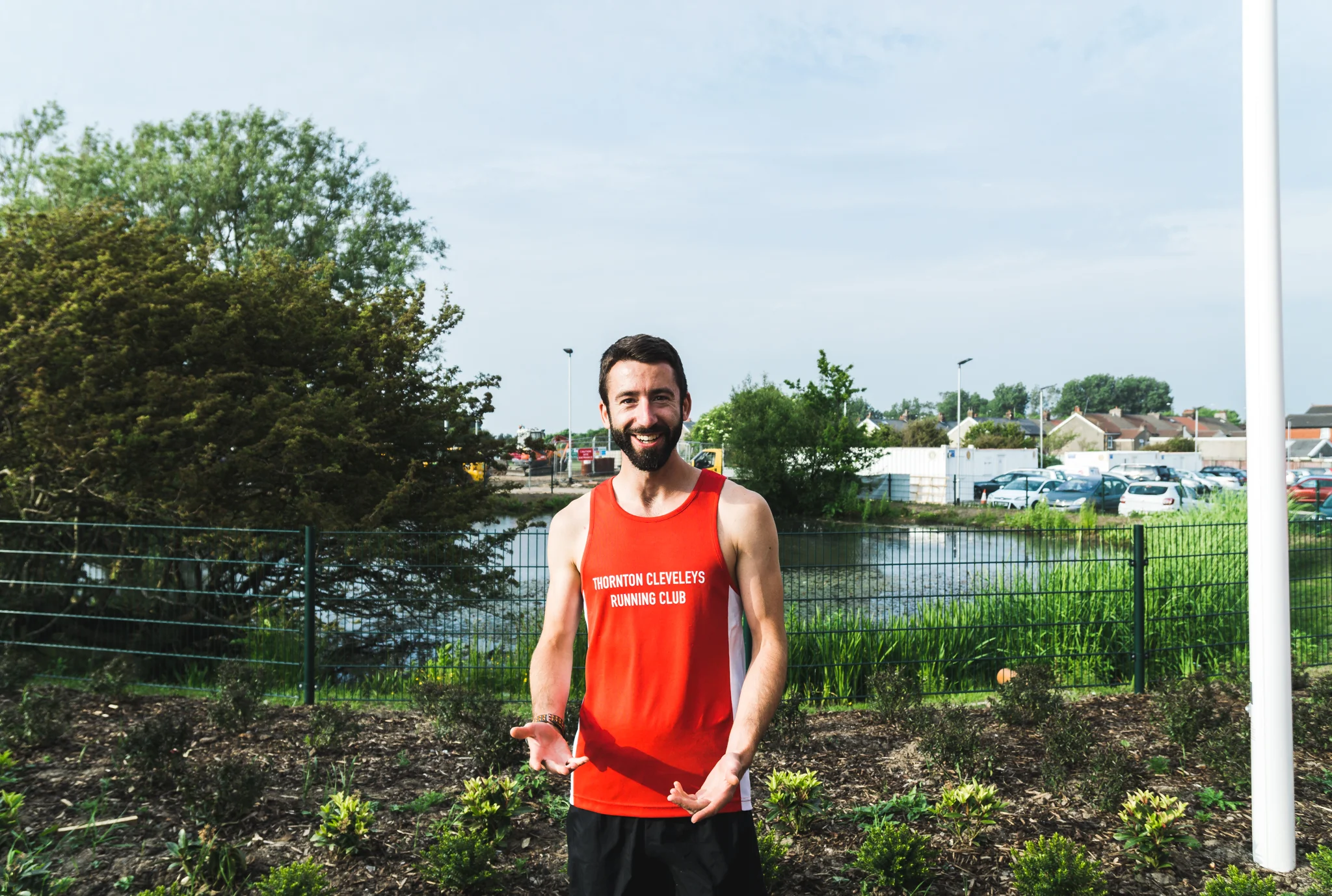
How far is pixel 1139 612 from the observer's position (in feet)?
24.5

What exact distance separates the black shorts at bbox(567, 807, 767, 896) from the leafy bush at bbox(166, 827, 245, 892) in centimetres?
210

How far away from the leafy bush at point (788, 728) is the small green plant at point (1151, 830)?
5.51 feet

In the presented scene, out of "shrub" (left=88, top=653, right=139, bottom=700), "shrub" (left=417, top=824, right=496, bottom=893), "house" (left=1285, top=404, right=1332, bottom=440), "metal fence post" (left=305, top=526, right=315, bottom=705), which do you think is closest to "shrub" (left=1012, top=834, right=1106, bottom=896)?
"shrub" (left=417, top=824, right=496, bottom=893)

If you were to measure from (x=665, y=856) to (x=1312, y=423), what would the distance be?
345ft

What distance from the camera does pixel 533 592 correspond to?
7.92 m

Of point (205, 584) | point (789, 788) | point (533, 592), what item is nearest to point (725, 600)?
point (789, 788)

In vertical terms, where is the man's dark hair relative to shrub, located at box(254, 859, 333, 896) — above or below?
above

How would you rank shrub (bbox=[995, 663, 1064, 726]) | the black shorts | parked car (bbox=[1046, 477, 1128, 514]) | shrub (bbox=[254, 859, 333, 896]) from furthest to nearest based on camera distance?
parked car (bbox=[1046, 477, 1128, 514]) < shrub (bbox=[995, 663, 1064, 726]) < shrub (bbox=[254, 859, 333, 896]) < the black shorts

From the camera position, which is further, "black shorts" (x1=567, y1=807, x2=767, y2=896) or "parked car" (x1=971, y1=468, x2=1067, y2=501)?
"parked car" (x1=971, y1=468, x2=1067, y2=501)

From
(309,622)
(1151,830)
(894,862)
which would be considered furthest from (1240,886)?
(309,622)

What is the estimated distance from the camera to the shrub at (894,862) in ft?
12.3

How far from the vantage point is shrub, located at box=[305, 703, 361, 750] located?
209 inches

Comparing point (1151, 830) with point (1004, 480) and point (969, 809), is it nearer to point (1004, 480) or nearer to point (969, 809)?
point (969, 809)

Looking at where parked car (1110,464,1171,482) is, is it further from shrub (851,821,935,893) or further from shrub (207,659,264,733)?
shrub (851,821,935,893)
